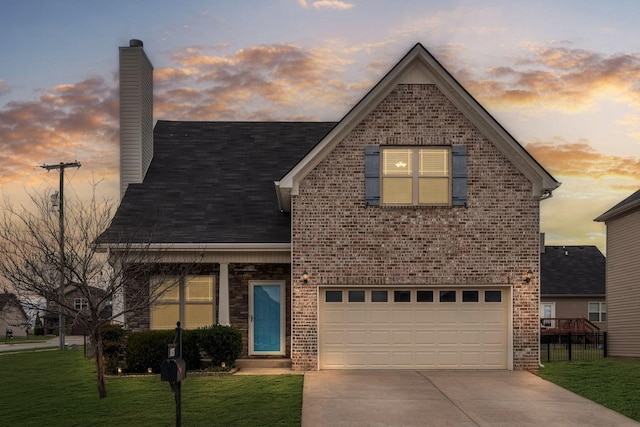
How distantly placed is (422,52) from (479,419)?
32.7 ft

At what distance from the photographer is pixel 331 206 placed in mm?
18406

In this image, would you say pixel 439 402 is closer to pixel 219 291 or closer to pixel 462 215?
pixel 462 215

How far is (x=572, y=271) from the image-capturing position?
43000 millimetres

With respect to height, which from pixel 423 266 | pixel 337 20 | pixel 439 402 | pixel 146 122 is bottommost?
pixel 439 402

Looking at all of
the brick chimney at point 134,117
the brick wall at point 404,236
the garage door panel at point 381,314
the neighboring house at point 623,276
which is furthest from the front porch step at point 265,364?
the neighboring house at point 623,276

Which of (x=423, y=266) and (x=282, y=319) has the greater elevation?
(x=423, y=266)

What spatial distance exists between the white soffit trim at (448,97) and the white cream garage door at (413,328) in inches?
126

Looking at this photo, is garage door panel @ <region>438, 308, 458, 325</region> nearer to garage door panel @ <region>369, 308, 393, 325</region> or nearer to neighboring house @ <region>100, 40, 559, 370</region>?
neighboring house @ <region>100, 40, 559, 370</region>

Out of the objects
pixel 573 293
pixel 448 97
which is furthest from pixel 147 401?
pixel 573 293

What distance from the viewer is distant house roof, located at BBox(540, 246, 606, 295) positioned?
4150 centimetres

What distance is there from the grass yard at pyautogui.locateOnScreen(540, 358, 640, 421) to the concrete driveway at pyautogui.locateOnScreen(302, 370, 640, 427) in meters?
0.37

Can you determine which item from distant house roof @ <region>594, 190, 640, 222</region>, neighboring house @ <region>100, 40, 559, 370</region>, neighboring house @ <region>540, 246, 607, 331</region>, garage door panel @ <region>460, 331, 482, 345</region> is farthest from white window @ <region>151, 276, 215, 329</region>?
neighboring house @ <region>540, 246, 607, 331</region>

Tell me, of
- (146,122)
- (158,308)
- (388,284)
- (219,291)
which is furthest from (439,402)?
(146,122)

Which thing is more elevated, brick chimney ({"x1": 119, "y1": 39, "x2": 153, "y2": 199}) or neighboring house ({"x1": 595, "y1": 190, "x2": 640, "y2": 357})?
brick chimney ({"x1": 119, "y1": 39, "x2": 153, "y2": 199})
